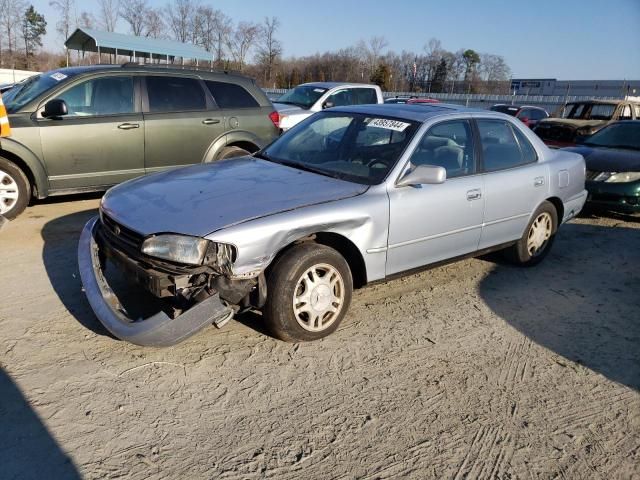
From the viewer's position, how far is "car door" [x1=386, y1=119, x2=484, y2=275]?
393 centimetres

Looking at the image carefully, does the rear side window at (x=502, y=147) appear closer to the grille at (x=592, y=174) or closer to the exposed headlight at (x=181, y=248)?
the exposed headlight at (x=181, y=248)

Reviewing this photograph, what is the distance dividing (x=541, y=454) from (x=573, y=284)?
2.82 meters

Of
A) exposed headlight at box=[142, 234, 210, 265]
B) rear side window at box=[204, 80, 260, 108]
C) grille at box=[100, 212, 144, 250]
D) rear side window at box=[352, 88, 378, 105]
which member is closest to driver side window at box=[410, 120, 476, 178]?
exposed headlight at box=[142, 234, 210, 265]

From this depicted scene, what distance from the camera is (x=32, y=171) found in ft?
19.4

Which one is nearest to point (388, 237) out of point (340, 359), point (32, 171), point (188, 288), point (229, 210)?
point (340, 359)

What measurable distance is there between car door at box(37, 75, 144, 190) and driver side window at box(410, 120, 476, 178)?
385cm

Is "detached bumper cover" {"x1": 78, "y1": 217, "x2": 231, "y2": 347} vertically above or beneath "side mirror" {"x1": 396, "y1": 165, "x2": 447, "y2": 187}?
beneath

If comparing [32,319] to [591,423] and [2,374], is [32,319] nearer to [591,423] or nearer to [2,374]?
[2,374]

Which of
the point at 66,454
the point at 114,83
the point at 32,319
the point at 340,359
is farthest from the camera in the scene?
the point at 114,83

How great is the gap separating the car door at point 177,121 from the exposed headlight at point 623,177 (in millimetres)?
5488

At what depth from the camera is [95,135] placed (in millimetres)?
6191

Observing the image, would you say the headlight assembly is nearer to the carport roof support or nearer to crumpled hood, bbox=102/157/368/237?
crumpled hood, bbox=102/157/368/237

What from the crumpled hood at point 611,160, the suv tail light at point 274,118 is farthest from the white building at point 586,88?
the suv tail light at point 274,118

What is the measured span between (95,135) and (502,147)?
15.0 ft
